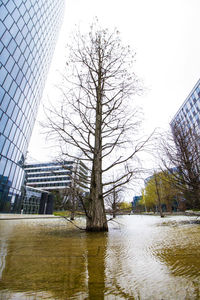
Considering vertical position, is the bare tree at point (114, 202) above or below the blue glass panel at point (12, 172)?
below

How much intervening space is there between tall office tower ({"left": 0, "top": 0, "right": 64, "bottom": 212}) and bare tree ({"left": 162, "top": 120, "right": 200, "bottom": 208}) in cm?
1552

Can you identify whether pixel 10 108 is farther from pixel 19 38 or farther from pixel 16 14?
pixel 16 14

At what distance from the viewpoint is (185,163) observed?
24.9ft

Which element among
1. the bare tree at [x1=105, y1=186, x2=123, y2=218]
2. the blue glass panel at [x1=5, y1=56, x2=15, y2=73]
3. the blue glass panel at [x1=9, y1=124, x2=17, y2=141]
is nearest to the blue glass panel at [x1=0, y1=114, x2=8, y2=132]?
the blue glass panel at [x1=9, y1=124, x2=17, y2=141]

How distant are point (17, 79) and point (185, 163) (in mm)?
18648

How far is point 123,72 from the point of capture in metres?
5.44

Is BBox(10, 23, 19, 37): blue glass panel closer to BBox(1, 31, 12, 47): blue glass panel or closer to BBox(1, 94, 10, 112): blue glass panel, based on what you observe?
BBox(1, 31, 12, 47): blue glass panel

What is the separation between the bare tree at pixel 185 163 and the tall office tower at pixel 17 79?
50.9ft

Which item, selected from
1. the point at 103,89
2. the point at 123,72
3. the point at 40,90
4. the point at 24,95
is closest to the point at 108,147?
the point at 103,89

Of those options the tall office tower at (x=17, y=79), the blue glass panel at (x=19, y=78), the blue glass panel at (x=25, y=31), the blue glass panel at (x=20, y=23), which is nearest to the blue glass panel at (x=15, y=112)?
the tall office tower at (x=17, y=79)

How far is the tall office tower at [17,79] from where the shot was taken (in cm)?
1487

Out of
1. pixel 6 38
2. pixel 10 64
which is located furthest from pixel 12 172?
pixel 6 38

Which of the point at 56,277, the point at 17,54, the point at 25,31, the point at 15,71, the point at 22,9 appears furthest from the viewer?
the point at 25,31

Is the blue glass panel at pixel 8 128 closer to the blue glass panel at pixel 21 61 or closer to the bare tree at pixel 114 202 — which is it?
the blue glass panel at pixel 21 61
